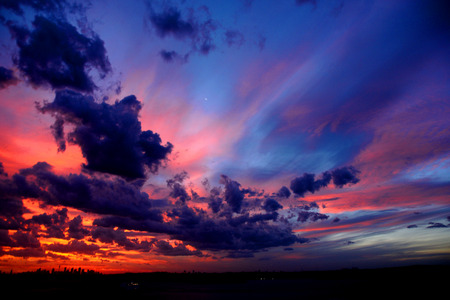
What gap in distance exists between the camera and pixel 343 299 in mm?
128250

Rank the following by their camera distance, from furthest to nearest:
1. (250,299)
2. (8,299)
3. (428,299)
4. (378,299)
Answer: (250,299) < (8,299) < (378,299) < (428,299)

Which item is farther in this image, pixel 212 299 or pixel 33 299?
pixel 212 299

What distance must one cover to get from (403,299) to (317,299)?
40.8m

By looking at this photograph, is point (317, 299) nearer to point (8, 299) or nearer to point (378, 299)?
point (378, 299)

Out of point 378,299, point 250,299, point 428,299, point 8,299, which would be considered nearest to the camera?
point 428,299

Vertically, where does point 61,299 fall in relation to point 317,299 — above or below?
above

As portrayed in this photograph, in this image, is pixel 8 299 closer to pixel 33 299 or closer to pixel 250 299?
pixel 33 299

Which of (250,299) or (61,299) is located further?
(250,299)

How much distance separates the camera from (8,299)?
131 m

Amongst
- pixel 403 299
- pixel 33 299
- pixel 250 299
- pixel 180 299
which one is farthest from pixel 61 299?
pixel 403 299

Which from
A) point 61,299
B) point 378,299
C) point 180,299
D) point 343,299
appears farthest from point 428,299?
point 61,299

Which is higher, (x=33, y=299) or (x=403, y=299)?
(x=33, y=299)

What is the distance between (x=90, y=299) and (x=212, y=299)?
75.7m

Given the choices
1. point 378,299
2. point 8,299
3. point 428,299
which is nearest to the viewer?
point 428,299
